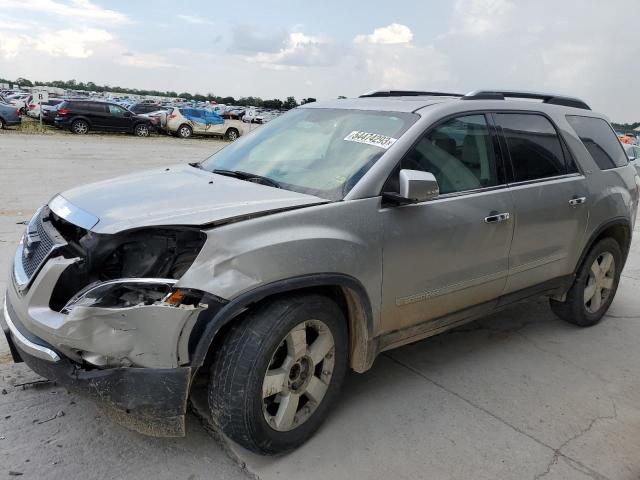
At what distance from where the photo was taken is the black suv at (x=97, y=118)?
24516mm

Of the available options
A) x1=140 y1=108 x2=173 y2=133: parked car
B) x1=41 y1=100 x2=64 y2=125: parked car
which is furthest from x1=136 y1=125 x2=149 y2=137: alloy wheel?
x1=41 y1=100 x2=64 y2=125: parked car

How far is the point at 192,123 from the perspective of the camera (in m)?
27.9

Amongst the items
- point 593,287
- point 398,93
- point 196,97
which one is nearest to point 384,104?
point 398,93

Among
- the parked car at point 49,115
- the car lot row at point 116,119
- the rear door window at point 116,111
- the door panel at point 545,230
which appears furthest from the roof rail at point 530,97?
the parked car at point 49,115

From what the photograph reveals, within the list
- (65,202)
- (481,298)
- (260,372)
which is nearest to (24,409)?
(65,202)

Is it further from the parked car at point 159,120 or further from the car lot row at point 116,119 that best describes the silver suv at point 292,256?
the parked car at point 159,120

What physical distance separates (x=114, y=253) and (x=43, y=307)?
0.39 metres

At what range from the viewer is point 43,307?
253 centimetres

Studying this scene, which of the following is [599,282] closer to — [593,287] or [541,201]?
[593,287]

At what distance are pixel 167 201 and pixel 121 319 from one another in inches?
27.9

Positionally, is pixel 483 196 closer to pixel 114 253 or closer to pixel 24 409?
pixel 114 253

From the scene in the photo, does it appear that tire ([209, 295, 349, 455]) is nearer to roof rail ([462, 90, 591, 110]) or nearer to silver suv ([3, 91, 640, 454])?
silver suv ([3, 91, 640, 454])

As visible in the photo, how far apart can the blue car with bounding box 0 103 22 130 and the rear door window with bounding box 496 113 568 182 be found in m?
24.6

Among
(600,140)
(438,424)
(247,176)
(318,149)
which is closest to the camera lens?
(438,424)
